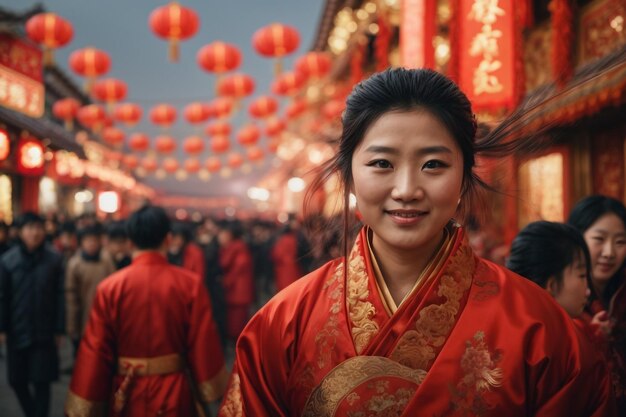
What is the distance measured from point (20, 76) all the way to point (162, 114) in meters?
12.4

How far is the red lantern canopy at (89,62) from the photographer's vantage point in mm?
14836

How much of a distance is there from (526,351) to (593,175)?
695 cm

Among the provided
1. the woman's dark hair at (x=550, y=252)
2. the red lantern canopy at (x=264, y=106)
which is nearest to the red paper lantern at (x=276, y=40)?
the red lantern canopy at (x=264, y=106)

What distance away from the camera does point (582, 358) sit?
1722mm

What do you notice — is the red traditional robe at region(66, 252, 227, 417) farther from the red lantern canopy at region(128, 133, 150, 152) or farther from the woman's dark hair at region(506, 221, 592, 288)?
the red lantern canopy at region(128, 133, 150, 152)

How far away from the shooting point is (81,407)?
11.7ft

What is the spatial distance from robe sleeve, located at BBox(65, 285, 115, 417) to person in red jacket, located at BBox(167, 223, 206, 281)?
15.2 ft

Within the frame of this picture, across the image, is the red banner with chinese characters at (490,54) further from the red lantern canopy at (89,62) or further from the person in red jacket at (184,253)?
the red lantern canopy at (89,62)

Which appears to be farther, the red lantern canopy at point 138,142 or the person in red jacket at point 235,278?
the red lantern canopy at point 138,142

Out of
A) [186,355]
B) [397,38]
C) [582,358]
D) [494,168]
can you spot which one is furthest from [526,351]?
[397,38]

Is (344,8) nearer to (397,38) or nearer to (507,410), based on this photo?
(397,38)

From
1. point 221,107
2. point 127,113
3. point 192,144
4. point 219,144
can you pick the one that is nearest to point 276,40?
point 221,107

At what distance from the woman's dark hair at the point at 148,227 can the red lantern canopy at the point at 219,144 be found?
23871 millimetres

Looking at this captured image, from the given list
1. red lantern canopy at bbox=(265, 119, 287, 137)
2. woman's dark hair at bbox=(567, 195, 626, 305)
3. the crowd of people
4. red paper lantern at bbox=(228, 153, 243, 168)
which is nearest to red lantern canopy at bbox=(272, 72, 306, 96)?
red lantern canopy at bbox=(265, 119, 287, 137)
